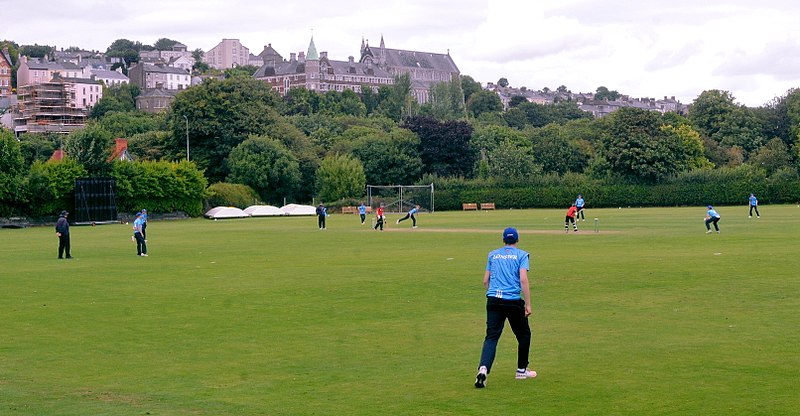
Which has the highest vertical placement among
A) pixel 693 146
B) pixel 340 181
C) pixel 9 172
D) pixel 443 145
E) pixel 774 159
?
pixel 443 145

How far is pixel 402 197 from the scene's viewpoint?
354 ft

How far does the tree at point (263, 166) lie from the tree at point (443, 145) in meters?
18.0

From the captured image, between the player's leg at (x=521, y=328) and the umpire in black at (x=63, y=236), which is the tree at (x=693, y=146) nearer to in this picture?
the umpire in black at (x=63, y=236)

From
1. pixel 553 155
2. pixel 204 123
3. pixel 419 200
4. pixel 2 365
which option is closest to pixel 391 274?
pixel 2 365

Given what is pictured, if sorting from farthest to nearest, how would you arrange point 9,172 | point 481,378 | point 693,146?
point 693,146 → point 9,172 → point 481,378

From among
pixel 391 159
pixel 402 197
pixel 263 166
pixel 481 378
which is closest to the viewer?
pixel 481 378

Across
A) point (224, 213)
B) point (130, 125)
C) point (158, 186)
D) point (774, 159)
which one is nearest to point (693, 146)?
point (774, 159)

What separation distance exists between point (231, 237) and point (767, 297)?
125 feet

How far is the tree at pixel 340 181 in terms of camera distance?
109 meters

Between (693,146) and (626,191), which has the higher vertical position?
(693,146)

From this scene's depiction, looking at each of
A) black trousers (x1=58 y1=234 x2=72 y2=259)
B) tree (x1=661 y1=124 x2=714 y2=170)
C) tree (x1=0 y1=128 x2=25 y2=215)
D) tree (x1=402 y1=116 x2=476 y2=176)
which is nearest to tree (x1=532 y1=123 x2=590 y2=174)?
tree (x1=661 y1=124 x2=714 y2=170)

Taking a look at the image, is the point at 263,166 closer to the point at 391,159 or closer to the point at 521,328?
the point at 391,159

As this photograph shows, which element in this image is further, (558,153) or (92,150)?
(558,153)

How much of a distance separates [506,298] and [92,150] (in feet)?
260
